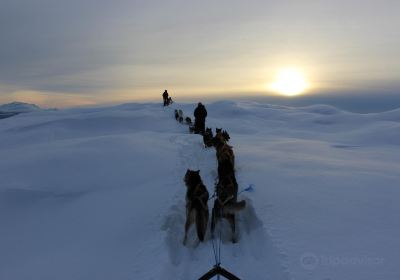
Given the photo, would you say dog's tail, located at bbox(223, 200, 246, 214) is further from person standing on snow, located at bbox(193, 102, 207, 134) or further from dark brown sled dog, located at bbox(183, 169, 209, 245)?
person standing on snow, located at bbox(193, 102, 207, 134)

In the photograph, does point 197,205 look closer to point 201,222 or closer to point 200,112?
point 201,222

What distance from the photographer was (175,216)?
659cm

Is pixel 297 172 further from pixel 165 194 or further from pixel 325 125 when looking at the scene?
pixel 325 125

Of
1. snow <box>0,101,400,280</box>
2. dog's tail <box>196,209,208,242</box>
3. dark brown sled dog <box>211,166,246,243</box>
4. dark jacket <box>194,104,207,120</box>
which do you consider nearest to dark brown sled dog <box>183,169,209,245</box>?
dog's tail <box>196,209,208,242</box>

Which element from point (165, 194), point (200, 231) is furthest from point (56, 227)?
point (200, 231)

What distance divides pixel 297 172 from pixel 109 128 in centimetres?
1559

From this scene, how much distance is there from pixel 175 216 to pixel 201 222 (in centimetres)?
129

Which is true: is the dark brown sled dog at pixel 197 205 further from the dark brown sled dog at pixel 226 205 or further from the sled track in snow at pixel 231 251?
the sled track in snow at pixel 231 251

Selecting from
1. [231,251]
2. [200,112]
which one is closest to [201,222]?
[231,251]

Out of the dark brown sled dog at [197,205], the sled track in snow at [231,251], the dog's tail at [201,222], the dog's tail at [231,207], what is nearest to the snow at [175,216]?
the sled track in snow at [231,251]

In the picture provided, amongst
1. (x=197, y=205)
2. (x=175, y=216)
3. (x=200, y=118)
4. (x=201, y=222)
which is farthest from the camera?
(x=200, y=118)

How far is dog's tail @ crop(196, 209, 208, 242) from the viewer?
532cm

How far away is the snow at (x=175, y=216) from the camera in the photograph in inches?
183

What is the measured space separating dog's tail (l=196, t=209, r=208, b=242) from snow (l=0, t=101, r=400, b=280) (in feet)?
0.73
